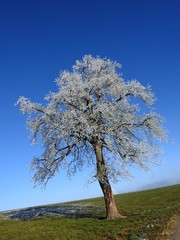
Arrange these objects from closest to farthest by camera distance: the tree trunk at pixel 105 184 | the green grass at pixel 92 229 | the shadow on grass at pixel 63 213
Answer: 1. the green grass at pixel 92 229
2. the tree trunk at pixel 105 184
3. the shadow on grass at pixel 63 213

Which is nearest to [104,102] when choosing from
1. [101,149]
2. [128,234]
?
[101,149]

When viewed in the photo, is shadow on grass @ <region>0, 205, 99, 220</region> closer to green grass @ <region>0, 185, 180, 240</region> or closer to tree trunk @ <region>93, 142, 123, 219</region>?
tree trunk @ <region>93, 142, 123, 219</region>

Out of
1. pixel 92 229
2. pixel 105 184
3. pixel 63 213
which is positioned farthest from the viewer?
pixel 63 213

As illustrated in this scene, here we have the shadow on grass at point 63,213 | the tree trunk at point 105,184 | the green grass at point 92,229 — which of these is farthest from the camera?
the shadow on grass at point 63,213

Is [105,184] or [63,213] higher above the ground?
[105,184]

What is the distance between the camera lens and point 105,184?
41.6m

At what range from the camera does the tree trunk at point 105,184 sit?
1578 inches

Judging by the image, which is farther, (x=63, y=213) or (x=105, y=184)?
(x=63, y=213)

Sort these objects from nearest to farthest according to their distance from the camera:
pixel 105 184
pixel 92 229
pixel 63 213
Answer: pixel 92 229
pixel 105 184
pixel 63 213

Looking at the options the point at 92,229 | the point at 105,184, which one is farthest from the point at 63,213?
the point at 92,229

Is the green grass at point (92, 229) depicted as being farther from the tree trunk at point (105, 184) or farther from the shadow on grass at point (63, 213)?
the shadow on grass at point (63, 213)

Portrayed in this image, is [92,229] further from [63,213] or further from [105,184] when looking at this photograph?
[63,213]

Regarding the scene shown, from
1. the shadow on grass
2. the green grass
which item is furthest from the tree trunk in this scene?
the shadow on grass

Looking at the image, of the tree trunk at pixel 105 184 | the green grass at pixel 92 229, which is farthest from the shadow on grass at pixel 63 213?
the green grass at pixel 92 229
